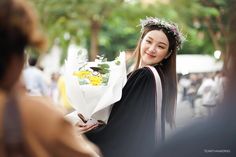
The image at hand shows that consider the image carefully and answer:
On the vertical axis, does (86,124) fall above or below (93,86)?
below

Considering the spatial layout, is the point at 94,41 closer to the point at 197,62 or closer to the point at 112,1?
the point at 112,1

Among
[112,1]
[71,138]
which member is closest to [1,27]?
[71,138]

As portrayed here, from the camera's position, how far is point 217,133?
2428 millimetres

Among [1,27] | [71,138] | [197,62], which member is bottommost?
[197,62]

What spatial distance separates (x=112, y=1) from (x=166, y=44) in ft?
62.4

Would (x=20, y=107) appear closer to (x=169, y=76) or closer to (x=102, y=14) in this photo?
(x=169, y=76)

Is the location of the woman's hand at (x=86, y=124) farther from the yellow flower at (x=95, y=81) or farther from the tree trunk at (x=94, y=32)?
the tree trunk at (x=94, y=32)

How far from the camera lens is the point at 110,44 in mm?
39750

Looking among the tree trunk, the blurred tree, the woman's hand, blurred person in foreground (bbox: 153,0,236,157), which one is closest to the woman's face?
the woman's hand

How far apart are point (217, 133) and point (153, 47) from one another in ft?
8.46

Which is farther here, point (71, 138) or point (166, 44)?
point (166, 44)

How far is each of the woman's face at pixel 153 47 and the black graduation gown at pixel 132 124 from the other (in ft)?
0.89

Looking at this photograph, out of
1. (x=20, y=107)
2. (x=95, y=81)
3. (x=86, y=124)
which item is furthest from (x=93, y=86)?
(x=20, y=107)

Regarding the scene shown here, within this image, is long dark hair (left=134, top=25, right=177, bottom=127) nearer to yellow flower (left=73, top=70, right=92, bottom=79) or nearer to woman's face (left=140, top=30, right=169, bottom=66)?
woman's face (left=140, top=30, right=169, bottom=66)
